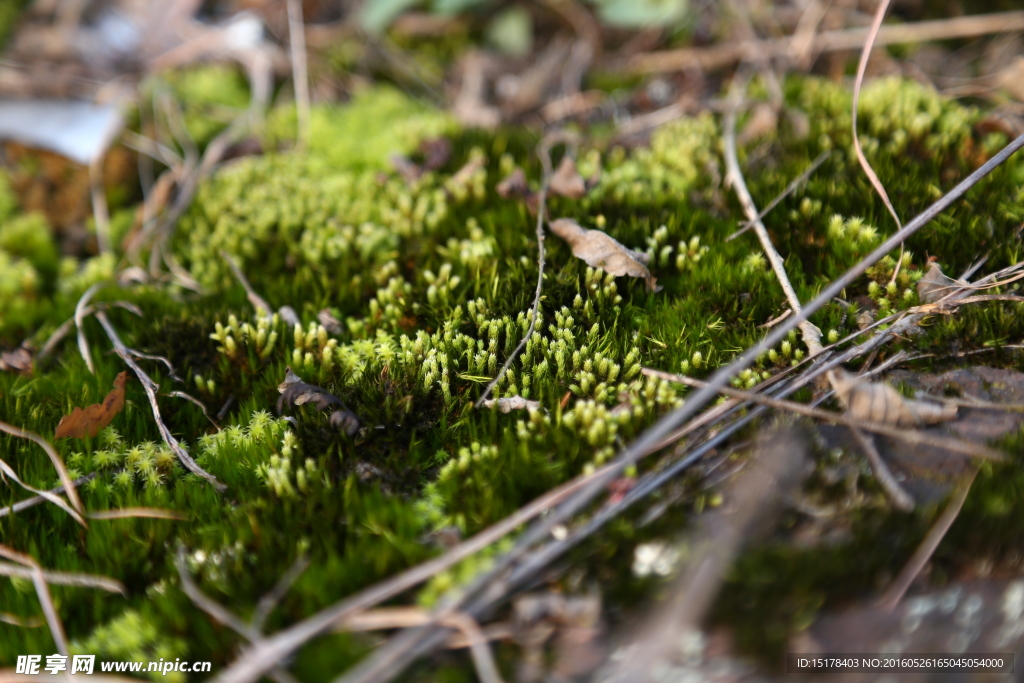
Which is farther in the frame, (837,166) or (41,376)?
(837,166)

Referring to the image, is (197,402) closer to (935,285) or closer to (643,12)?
(935,285)

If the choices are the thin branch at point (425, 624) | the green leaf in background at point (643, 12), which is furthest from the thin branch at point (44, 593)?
the green leaf in background at point (643, 12)

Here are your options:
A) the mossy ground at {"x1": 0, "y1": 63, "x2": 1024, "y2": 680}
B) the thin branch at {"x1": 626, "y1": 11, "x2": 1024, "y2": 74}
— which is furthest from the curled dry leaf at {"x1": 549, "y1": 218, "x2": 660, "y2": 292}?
the thin branch at {"x1": 626, "y1": 11, "x2": 1024, "y2": 74}

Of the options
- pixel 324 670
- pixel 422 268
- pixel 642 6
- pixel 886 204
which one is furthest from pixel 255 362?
pixel 642 6

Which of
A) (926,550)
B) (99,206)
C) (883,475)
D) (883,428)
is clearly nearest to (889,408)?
(883,428)

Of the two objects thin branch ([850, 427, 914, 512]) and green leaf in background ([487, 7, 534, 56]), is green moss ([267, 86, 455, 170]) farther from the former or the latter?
thin branch ([850, 427, 914, 512])

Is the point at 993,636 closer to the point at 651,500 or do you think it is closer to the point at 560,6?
the point at 651,500

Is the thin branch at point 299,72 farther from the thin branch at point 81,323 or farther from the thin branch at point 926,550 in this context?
the thin branch at point 926,550

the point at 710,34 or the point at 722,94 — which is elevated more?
the point at 710,34
